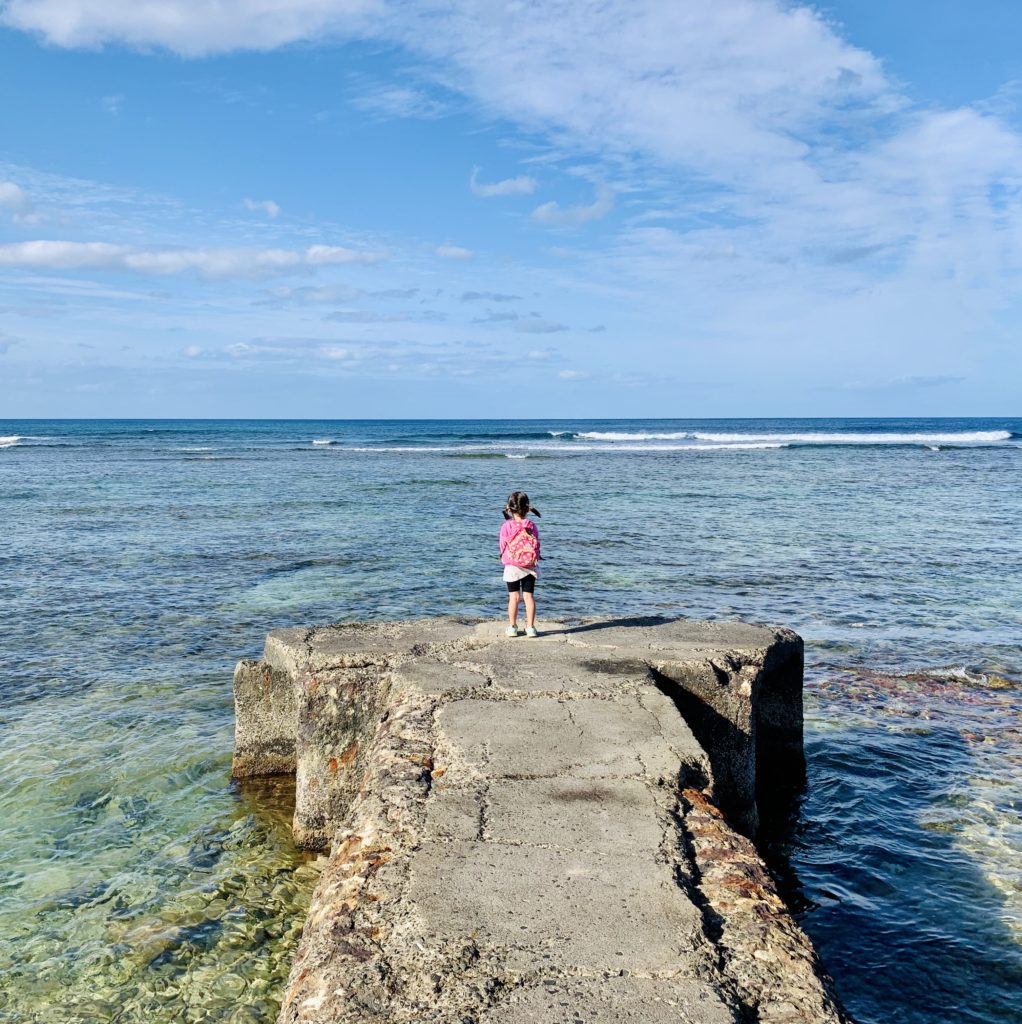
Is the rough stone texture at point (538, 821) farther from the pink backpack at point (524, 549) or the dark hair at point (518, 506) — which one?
the dark hair at point (518, 506)

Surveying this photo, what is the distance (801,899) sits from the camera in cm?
491

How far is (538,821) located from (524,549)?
3649 millimetres

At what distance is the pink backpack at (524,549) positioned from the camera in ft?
23.6

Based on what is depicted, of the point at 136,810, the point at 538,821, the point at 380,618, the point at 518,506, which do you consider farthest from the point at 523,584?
the point at 380,618

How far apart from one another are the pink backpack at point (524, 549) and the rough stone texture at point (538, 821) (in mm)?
666

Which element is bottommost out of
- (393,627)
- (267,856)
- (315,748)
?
(267,856)

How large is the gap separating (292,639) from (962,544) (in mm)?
14078

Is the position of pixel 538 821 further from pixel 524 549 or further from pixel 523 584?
pixel 524 549

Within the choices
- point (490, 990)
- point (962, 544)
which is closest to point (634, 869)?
point (490, 990)

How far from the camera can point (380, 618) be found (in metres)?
10.5

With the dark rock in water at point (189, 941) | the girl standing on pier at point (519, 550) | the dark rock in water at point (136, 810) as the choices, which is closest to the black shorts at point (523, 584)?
the girl standing on pier at point (519, 550)

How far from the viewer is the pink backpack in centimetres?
720

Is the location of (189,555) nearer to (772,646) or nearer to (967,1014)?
(772,646)

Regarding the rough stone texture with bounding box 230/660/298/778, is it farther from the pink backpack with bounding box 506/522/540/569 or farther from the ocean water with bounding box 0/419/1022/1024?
the pink backpack with bounding box 506/522/540/569
